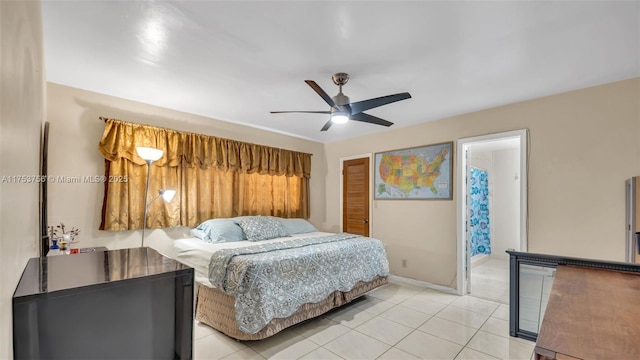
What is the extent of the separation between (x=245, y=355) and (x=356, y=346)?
3.18 feet

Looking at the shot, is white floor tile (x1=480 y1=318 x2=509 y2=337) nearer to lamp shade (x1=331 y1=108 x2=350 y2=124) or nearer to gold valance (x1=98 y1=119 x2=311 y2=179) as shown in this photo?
lamp shade (x1=331 y1=108 x2=350 y2=124)

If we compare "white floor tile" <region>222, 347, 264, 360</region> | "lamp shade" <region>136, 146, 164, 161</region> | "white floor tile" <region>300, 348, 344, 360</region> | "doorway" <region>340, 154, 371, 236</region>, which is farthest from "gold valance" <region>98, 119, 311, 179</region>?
"white floor tile" <region>300, 348, 344, 360</region>

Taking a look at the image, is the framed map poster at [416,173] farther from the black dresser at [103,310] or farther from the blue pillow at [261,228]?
the black dresser at [103,310]

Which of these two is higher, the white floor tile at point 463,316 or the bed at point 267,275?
the bed at point 267,275

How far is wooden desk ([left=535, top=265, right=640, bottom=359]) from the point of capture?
1.01m

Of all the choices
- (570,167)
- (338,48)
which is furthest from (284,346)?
(570,167)

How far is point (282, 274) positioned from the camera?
2566mm

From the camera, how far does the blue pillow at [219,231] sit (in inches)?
134

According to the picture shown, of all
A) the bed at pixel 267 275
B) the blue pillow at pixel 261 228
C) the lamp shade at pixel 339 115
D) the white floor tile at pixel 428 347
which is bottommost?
the white floor tile at pixel 428 347

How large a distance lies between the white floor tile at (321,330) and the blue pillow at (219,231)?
1333mm

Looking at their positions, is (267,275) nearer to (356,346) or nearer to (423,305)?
(356,346)

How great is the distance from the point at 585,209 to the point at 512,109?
1.33 m

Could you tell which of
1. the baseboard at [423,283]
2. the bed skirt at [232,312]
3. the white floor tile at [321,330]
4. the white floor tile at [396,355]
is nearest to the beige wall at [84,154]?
the bed skirt at [232,312]

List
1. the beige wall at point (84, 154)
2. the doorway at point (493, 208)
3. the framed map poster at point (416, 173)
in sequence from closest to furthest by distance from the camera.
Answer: the beige wall at point (84, 154) < the framed map poster at point (416, 173) < the doorway at point (493, 208)
